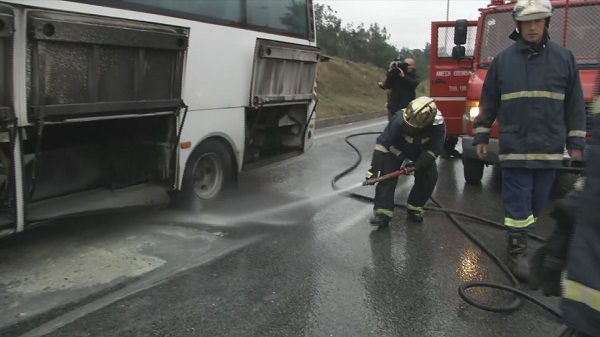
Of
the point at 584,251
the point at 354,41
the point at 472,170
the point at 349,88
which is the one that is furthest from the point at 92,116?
the point at 354,41

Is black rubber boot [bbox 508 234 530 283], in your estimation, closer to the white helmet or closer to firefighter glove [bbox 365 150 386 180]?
firefighter glove [bbox 365 150 386 180]

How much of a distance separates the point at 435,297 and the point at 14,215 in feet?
9.92

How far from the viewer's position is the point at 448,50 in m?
8.59

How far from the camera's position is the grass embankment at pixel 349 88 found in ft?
67.7

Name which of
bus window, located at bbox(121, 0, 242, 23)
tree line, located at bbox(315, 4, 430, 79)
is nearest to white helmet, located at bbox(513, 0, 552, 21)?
bus window, located at bbox(121, 0, 242, 23)

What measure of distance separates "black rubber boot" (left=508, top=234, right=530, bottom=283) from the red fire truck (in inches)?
40.3

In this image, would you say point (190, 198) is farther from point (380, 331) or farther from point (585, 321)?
point (585, 321)

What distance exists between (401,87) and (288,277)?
18.5ft

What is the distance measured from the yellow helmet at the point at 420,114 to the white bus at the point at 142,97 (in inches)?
67.8

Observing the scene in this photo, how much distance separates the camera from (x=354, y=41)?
113 ft

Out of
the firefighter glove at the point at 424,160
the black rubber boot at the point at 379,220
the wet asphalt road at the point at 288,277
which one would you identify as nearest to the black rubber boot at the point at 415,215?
the wet asphalt road at the point at 288,277

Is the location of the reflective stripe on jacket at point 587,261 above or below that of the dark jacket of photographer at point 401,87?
below

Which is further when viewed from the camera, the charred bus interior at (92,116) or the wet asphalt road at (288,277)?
the charred bus interior at (92,116)

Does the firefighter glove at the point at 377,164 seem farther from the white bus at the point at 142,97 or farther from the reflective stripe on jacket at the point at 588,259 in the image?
the reflective stripe on jacket at the point at 588,259
